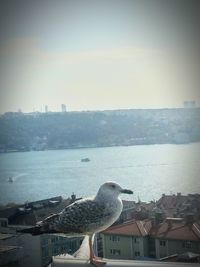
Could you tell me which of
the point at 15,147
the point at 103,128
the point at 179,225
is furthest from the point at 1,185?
the point at 179,225

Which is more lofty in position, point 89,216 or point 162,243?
point 89,216

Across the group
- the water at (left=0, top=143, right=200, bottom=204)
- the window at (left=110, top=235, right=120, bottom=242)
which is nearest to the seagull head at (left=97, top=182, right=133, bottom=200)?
the window at (left=110, top=235, right=120, bottom=242)

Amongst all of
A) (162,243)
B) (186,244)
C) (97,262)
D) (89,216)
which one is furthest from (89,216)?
(162,243)

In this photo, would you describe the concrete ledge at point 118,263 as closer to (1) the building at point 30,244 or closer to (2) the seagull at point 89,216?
(2) the seagull at point 89,216

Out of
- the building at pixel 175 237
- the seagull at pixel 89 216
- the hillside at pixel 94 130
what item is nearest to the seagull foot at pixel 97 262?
the seagull at pixel 89 216

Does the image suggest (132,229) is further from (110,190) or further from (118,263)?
(118,263)

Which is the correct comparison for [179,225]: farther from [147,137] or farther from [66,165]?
[66,165]

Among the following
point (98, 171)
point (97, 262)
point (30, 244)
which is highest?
point (97, 262)
